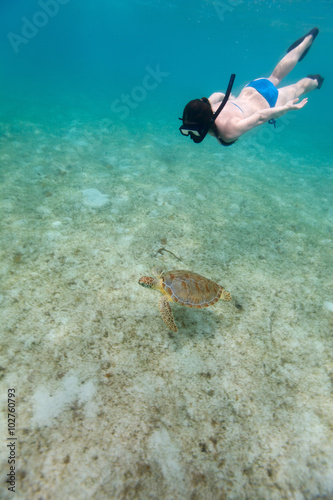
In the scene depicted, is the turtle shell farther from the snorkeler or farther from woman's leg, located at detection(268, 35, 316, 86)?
woman's leg, located at detection(268, 35, 316, 86)

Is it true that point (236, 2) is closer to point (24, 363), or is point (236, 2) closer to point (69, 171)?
point (69, 171)

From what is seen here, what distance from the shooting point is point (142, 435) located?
204cm

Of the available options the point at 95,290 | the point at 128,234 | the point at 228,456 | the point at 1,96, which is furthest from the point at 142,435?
the point at 1,96

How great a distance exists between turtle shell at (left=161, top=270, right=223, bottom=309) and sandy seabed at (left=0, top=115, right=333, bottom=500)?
41 cm

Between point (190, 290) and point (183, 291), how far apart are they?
9 cm

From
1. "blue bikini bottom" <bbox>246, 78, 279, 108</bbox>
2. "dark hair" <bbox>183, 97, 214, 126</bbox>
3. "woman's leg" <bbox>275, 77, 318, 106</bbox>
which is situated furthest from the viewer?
"woman's leg" <bbox>275, 77, 318, 106</bbox>

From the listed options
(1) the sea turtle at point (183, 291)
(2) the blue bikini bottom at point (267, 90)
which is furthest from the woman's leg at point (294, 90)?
(1) the sea turtle at point (183, 291)

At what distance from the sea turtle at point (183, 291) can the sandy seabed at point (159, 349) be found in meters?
0.30

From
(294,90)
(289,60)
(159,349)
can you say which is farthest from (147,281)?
(289,60)

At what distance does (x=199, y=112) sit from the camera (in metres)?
3.27

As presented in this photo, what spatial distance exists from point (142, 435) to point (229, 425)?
2.76ft

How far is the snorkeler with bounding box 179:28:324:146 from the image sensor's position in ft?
10.9

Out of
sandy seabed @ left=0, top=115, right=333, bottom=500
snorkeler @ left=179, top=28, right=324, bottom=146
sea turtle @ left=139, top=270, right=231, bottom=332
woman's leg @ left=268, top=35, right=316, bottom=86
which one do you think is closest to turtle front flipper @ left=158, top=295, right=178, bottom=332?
sea turtle @ left=139, top=270, right=231, bottom=332

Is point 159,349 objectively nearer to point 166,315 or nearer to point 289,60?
point 166,315
